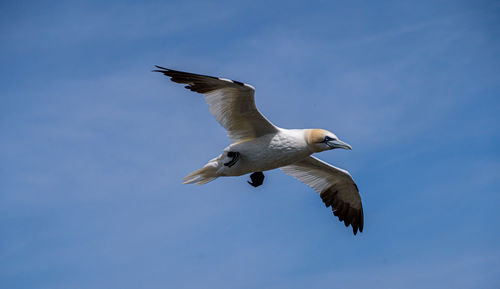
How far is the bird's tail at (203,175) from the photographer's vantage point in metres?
13.2

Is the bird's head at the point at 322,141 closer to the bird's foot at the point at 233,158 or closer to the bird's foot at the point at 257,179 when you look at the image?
the bird's foot at the point at 233,158

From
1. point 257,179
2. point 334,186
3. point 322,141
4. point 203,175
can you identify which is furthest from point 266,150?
point 334,186

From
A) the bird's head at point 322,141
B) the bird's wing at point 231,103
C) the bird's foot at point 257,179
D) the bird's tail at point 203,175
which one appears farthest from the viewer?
the bird's foot at point 257,179

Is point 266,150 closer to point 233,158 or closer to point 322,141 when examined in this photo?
point 233,158

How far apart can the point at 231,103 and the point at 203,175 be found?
78.8 inches

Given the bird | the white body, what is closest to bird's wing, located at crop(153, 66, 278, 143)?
the bird

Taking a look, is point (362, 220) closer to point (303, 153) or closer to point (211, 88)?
point (303, 153)

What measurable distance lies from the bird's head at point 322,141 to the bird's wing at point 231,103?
765 mm

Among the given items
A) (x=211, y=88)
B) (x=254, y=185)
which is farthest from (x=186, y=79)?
(x=254, y=185)

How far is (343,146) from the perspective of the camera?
13.0 meters

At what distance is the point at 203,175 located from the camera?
1345cm

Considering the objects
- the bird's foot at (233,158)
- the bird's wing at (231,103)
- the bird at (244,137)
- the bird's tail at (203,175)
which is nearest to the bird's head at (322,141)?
the bird at (244,137)

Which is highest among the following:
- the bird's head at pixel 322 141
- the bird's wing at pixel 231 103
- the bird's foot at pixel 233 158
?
the bird's wing at pixel 231 103

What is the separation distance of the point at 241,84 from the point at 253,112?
2.99 ft
